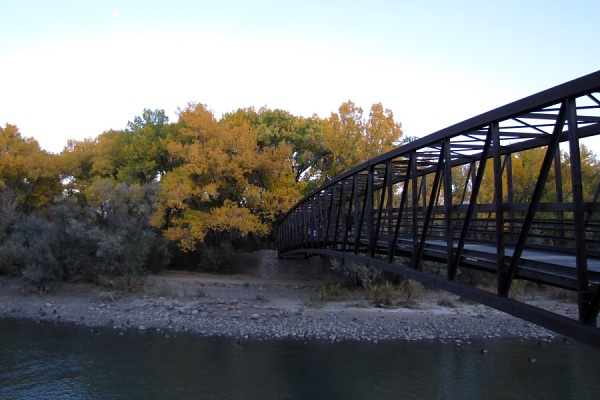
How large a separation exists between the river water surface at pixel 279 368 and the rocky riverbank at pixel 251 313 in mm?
1020

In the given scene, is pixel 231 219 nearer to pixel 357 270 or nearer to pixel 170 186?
pixel 170 186

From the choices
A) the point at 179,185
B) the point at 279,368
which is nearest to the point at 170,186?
the point at 179,185

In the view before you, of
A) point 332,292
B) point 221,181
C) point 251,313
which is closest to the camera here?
point 251,313

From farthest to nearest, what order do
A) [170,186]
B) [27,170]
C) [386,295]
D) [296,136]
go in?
[27,170], [296,136], [170,186], [386,295]

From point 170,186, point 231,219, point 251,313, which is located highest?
point 170,186

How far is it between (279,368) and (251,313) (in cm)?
637

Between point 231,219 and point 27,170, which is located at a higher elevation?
point 27,170

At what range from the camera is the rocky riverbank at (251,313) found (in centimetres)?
1891

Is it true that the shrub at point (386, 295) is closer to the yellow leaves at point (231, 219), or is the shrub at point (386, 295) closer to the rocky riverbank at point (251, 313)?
the rocky riverbank at point (251, 313)

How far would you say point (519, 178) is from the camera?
25.4m

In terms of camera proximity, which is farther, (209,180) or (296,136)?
(296,136)

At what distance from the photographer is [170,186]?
2706 centimetres

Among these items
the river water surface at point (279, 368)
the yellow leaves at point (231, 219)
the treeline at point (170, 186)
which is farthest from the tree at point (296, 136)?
the river water surface at point (279, 368)

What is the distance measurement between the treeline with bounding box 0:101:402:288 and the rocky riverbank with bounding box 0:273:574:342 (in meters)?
1.83
